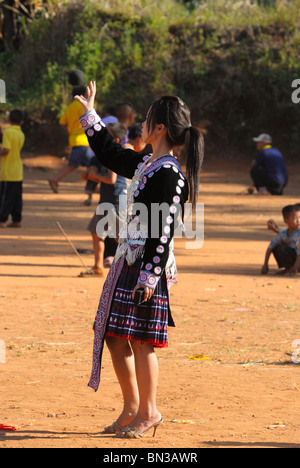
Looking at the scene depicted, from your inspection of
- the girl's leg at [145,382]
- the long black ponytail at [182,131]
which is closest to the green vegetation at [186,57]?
the long black ponytail at [182,131]

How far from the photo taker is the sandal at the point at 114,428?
14.2 feet

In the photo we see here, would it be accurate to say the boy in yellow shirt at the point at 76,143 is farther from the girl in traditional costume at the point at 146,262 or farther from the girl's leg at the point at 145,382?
the girl's leg at the point at 145,382

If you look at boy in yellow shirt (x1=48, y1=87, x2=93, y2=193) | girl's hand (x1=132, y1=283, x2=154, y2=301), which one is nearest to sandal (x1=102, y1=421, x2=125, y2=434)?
girl's hand (x1=132, y1=283, x2=154, y2=301)

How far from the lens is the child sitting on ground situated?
9.58m

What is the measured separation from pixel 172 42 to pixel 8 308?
16344mm

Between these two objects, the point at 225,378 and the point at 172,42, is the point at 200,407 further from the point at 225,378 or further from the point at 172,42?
the point at 172,42

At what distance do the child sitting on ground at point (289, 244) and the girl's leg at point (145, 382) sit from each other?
18.1 feet

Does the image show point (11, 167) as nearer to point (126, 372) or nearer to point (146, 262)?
point (126, 372)

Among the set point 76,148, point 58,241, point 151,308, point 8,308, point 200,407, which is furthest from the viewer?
point 76,148

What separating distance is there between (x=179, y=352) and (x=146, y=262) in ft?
7.52

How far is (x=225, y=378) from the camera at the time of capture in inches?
219

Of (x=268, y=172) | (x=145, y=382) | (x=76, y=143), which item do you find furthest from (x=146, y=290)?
(x=268, y=172)

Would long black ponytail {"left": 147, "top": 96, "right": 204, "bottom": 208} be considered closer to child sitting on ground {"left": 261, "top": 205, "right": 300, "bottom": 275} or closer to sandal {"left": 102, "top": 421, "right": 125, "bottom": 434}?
sandal {"left": 102, "top": 421, "right": 125, "bottom": 434}

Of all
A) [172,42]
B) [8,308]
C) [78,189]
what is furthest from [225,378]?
[172,42]
